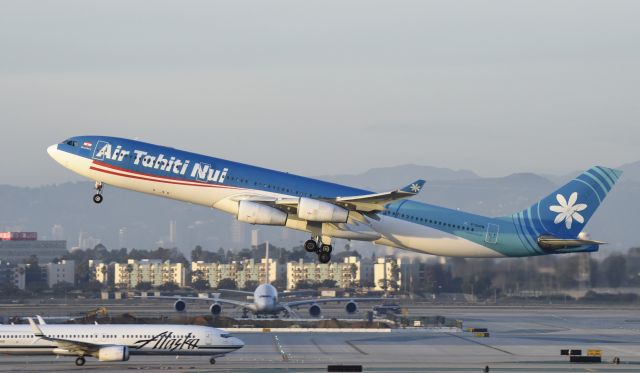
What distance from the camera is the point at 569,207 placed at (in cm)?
7362

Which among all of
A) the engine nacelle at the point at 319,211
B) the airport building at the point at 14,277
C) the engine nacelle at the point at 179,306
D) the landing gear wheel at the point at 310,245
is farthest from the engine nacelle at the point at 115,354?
the airport building at the point at 14,277

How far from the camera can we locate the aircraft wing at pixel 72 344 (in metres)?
85.2

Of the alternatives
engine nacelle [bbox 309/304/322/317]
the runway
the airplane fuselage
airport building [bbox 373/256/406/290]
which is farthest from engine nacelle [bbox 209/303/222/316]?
the airplane fuselage

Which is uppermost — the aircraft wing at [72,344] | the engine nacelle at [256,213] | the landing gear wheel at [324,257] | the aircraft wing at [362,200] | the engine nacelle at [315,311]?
the aircraft wing at [362,200]

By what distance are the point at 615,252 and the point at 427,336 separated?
23728 mm

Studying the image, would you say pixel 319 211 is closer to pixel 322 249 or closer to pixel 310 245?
pixel 310 245

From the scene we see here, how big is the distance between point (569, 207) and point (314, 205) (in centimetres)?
1711

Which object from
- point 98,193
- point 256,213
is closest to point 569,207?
point 256,213

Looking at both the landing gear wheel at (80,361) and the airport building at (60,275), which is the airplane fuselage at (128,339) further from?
the airport building at (60,275)

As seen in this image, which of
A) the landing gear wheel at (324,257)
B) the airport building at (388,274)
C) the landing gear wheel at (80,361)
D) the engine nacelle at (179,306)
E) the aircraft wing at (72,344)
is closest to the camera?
the landing gear wheel at (324,257)

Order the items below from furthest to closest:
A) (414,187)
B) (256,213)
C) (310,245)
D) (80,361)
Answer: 1. (80,361)
2. (310,245)
3. (256,213)
4. (414,187)

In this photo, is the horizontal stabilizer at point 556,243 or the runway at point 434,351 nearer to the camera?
the horizontal stabilizer at point 556,243

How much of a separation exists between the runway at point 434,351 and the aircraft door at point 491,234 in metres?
13.3

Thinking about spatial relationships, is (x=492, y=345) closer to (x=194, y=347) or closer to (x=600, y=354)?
(x=600, y=354)
